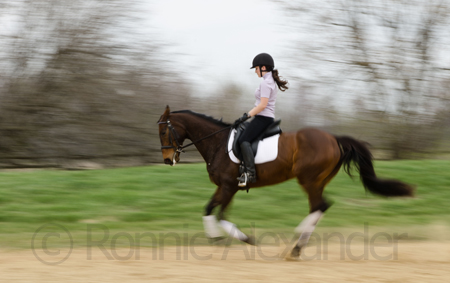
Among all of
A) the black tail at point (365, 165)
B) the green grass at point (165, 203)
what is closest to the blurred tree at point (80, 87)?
the green grass at point (165, 203)

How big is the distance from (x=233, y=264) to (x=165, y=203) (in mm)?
4723

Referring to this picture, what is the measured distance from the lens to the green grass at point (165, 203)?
9.20 m

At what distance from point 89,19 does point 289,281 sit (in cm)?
1474

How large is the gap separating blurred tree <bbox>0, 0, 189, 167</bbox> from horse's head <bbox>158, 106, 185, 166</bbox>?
11269mm

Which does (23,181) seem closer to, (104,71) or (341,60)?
(104,71)

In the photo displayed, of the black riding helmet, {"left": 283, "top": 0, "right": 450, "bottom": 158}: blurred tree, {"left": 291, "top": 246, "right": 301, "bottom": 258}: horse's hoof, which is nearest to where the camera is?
{"left": 291, "top": 246, "right": 301, "bottom": 258}: horse's hoof

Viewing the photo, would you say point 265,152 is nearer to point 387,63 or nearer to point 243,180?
point 243,180

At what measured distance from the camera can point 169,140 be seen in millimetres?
7137

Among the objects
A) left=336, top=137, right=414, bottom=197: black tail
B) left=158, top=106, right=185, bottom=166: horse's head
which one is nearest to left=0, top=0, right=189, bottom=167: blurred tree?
left=158, top=106, right=185, bottom=166: horse's head

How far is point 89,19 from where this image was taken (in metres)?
17.6

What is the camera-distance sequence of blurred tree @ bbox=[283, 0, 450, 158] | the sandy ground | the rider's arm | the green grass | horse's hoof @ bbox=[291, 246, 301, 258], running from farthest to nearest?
blurred tree @ bbox=[283, 0, 450, 158] < the green grass < the rider's arm < horse's hoof @ bbox=[291, 246, 301, 258] < the sandy ground

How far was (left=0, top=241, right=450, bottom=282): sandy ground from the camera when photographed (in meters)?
5.33

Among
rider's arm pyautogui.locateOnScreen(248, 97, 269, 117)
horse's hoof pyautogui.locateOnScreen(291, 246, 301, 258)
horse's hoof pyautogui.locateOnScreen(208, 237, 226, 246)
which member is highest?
rider's arm pyautogui.locateOnScreen(248, 97, 269, 117)

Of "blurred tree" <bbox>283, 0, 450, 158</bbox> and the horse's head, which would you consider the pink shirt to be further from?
"blurred tree" <bbox>283, 0, 450, 158</bbox>
